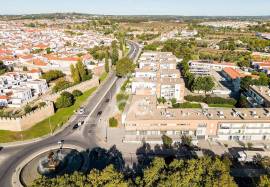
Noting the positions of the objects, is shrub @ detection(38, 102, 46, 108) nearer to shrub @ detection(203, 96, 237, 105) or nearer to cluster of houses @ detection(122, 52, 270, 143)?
cluster of houses @ detection(122, 52, 270, 143)

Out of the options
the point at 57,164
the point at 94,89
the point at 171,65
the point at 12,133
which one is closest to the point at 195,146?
the point at 57,164

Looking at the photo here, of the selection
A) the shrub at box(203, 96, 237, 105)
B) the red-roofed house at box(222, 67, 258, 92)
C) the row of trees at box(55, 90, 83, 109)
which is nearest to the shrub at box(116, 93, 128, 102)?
the row of trees at box(55, 90, 83, 109)

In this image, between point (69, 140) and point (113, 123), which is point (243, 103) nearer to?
point (113, 123)

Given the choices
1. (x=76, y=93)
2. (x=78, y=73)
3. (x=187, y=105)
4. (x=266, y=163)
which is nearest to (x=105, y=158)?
(x=266, y=163)

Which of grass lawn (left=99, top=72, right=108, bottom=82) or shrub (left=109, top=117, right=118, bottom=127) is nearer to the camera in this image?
shrub (left=109, top=117, right=118, bottom=127)

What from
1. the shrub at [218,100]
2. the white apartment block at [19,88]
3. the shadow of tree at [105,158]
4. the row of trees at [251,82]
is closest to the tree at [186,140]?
the shadow of tree at [105,158]

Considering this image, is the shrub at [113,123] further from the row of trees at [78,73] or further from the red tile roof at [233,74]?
the red tile roof at [233,74]
